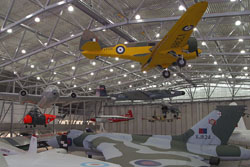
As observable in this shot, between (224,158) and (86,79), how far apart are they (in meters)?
25.6

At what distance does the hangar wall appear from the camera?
1478 inches

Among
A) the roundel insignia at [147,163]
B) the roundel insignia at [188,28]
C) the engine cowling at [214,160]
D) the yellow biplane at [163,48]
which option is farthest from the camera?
the engine cowling at [214,160]

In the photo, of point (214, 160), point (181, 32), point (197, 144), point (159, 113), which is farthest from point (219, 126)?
point (159, 113)

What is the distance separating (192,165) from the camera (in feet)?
23.7

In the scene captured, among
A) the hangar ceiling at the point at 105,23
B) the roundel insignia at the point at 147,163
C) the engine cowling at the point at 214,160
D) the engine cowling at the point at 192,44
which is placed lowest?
the engine cowling at the point at 214,160

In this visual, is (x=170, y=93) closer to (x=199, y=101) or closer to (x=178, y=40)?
(x=178, y=40)

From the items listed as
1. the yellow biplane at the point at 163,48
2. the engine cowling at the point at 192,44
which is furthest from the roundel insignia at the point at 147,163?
the engine cowling at the point at 192,44

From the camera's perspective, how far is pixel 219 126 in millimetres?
10117

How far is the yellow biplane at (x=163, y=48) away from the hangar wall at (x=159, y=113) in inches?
1027

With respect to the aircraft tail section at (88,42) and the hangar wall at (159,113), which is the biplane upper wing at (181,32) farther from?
the hangar wall at (159,113)

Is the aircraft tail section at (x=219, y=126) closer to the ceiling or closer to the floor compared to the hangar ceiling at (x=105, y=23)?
closer to the floor

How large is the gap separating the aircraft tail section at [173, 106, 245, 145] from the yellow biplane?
3.06 m

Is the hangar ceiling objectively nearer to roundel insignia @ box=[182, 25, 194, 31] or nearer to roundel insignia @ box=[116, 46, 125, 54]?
roundel insignia @ box=[116, 46, 125, 54]

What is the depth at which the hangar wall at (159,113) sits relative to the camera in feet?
123
